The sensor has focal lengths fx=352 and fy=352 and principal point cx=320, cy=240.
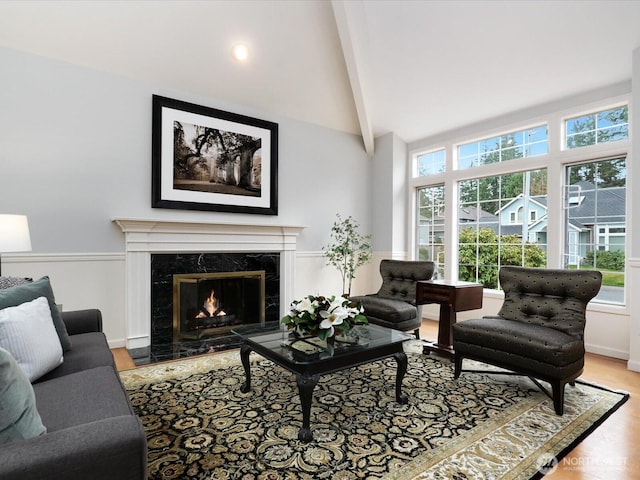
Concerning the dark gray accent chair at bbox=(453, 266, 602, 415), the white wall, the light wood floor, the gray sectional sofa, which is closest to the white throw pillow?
the gray sectional sofa

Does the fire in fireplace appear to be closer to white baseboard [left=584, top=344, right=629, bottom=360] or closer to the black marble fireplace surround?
the black marble fireplace surround

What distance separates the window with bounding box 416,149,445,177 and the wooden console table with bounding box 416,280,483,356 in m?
2.40

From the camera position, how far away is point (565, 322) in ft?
8.64

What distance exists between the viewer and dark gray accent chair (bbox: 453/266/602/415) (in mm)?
2309

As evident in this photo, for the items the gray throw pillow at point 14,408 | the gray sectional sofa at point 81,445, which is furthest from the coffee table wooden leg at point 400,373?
the gray throw pillow at point 14,408

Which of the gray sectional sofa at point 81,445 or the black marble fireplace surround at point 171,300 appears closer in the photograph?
the gray sectional sofa at point 81,445

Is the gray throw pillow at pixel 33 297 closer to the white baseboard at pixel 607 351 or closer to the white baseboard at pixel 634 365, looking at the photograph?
the white baseboard at pixel 634 365

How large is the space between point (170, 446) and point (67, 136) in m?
3.05

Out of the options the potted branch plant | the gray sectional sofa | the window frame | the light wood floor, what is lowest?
the light wood floor

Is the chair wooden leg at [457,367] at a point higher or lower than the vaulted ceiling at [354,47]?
lower

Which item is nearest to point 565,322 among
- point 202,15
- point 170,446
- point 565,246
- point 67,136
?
point 565,246

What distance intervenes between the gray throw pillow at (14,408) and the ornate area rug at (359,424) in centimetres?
83

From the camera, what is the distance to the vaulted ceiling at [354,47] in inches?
125

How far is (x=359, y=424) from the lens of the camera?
2.12 meters
